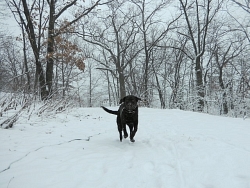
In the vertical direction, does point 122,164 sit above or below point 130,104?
below

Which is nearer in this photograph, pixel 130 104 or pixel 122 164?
pixel 122 164

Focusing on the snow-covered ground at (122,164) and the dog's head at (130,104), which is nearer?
the snow-covered ground at (122,164)

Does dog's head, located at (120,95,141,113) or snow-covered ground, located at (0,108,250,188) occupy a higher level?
dog's head, located at (120,95,141,113)

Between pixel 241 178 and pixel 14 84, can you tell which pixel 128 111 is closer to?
pixel 241 178

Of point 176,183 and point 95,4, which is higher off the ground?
point 95,4

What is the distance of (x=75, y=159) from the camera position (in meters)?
2.96

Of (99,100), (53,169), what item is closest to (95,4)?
(53,169)

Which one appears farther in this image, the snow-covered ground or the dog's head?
the dog's head

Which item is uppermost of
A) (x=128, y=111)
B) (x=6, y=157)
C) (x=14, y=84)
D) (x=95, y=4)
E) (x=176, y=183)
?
(x=95, y=4)

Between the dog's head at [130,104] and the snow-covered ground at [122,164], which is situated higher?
the dog's head at [130,104]

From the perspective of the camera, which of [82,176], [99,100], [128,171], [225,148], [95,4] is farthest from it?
[99,100]

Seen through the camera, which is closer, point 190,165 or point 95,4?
point 190,165

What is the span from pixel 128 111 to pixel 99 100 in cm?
3639

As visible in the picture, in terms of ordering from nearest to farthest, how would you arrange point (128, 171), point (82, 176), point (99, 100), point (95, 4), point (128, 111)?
point (82, 176)
point (128, 171)
point (128, 111)
point (95, 4)
point (99, 100)
